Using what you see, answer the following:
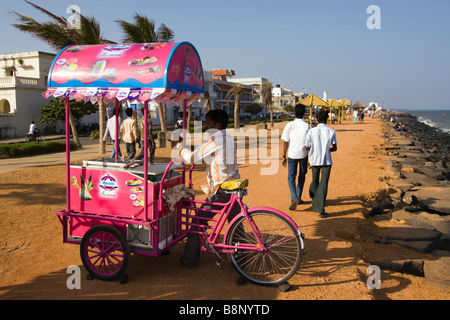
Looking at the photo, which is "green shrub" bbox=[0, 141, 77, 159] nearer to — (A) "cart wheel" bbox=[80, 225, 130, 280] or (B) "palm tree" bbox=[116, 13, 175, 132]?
(B) "palm tree" bbox=[116, 13, 175, 132]

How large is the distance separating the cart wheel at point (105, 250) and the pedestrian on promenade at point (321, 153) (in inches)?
155

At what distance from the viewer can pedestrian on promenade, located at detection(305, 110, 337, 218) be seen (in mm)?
6848

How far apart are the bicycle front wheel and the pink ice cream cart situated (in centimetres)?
1

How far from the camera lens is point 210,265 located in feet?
15.5

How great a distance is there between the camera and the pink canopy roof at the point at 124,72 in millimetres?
3963

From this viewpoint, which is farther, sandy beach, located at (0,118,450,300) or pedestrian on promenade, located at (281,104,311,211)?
pedestrian on promenade, located at (281,104,311,211)

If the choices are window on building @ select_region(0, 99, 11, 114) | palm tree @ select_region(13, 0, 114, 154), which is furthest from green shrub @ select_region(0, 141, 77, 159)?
window on building @ select_region(0, 99, 11, 114)

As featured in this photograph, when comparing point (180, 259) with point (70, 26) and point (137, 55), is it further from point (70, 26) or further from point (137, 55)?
point (70, 26)

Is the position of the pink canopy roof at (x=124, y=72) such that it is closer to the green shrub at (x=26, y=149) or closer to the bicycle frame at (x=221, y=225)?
the bicycle frame at (x=221, y=225)

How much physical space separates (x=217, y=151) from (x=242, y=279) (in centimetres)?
147

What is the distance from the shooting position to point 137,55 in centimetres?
415

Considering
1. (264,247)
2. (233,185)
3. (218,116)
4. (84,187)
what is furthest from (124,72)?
(264,247)

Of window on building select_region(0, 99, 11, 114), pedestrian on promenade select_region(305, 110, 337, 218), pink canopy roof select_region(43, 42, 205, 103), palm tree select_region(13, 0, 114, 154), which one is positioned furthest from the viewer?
window on building select_region(0, 99, 11, 114)

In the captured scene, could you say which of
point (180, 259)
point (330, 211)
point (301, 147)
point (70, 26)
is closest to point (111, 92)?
point (180, 259)
